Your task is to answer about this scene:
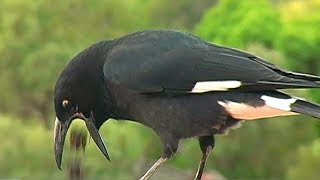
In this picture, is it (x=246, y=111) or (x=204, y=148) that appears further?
(x=204, y=148)

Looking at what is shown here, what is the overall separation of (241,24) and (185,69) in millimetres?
8137

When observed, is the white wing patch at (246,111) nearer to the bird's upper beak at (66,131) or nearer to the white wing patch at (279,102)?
the white wing patch at (279,102)

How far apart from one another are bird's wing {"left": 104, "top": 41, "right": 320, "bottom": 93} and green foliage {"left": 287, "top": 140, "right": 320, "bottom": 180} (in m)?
4.86

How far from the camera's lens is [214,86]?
1471 millimetres

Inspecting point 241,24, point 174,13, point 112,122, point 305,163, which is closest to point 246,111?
point 112,122

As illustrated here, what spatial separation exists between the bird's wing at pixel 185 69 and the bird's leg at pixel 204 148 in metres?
0.11

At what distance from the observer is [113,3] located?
8.50 meters

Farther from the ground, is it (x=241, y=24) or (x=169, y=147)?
(x=241, y=24)

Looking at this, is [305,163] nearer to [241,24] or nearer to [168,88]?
[241,24]

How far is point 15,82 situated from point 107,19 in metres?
1.21

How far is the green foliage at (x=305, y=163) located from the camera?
6605mm

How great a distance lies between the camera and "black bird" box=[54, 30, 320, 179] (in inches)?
57.2

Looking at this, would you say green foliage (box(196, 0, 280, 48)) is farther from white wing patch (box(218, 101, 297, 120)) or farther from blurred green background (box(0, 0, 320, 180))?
white wing patch (box(218, 101, 297, 120))

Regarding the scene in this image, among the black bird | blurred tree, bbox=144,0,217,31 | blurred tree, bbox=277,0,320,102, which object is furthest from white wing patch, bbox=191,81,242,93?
blurred tree, bbox=144,0,217,31
